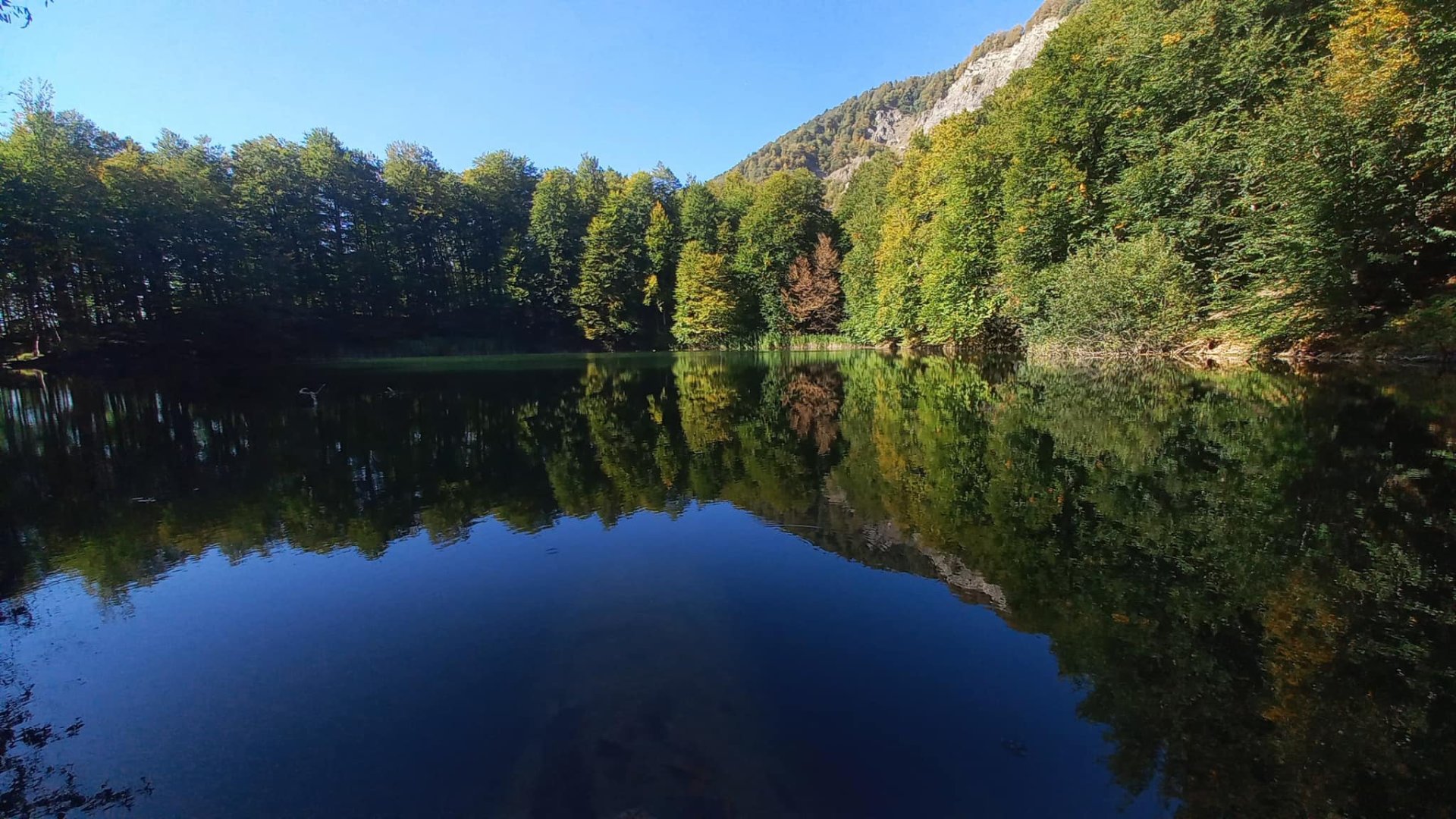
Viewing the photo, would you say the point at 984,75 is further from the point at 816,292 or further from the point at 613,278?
the point at 613,278

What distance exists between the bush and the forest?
11cm

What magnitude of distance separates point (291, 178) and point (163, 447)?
49.6 metres

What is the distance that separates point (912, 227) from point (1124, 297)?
2072cm

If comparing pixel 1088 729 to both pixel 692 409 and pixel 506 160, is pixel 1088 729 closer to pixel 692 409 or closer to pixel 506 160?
pixel 692 409

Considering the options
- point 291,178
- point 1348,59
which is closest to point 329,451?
→ point 1348,59

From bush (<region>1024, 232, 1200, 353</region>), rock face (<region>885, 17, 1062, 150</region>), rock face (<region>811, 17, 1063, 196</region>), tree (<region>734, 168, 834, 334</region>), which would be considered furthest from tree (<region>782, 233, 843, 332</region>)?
rock face (<region>885, 17, 1062, 150</region>)

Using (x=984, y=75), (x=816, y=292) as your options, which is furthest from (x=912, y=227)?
(x=984, y=75)

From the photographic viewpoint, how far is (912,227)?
4319 centimetres

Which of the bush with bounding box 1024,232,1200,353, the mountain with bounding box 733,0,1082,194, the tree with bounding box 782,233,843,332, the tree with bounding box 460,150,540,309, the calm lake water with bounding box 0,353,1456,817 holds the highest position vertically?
the mountain with bounding box 733,0,1082,194

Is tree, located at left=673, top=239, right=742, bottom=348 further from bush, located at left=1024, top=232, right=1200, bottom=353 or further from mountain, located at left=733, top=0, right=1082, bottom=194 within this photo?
mountain, located at left=733, top=0, right=1082, bottom=194

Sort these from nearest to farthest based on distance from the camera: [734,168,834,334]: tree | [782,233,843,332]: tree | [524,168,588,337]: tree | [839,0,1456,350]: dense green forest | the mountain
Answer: [839,0,1456,350]: dense green forest < [782,233,843,332]: tree < [734,168,834,334]: tree < [524,168,588,337]: tree < the mountain

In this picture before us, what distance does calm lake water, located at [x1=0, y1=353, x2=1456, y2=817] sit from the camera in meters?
3.13

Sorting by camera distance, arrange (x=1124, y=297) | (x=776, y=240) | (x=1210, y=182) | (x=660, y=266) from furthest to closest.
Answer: (x=660, y=266)
(x=776, y=240)
(x=1124, y=297)
(x=1210, y=182)

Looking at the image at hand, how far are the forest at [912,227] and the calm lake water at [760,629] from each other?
1282 cm
